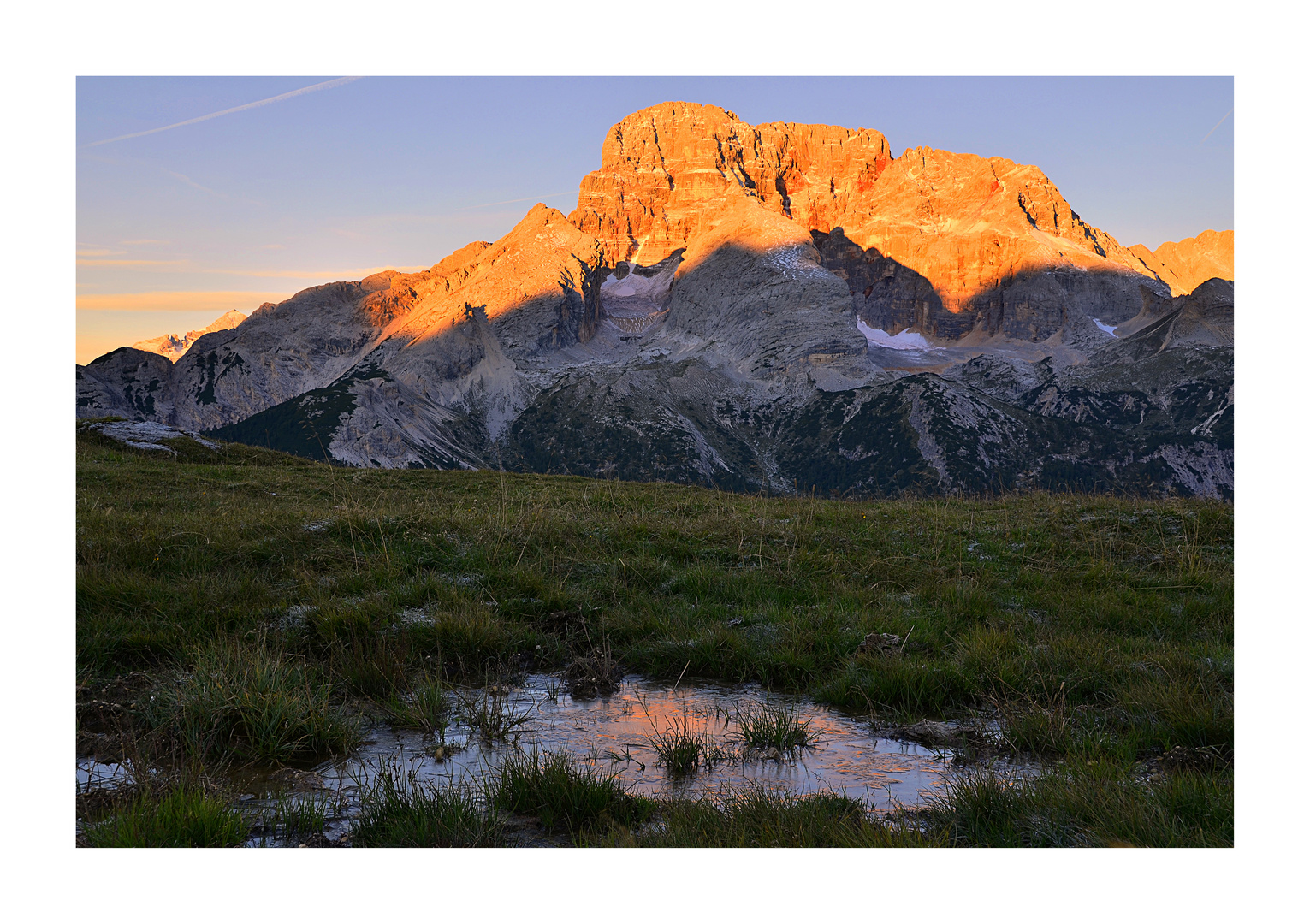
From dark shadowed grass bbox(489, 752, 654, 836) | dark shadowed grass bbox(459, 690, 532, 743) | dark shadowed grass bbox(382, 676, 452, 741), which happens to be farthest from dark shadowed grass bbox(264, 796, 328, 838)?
dark shadowed grass bbox(459, 690, 532, 743)

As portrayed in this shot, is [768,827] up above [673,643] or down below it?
below

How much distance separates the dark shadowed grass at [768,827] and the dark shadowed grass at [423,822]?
3.06 feet

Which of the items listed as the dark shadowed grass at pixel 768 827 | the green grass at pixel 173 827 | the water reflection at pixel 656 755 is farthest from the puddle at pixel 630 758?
the dark shadowed grass at pixel 768 827

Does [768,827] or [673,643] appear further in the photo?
[673,643]

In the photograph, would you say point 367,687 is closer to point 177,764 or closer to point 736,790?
point 177,764

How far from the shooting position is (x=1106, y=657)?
22.9 ft

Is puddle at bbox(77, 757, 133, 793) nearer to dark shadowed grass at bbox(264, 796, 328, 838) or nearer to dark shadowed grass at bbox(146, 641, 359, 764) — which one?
dark shadowed grass at bbox(146, 641, 359, 764)

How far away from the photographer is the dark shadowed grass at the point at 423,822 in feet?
14.1

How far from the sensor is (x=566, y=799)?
459cm

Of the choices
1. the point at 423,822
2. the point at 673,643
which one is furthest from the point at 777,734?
the point at 423,822

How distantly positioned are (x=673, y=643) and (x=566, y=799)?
301 cm

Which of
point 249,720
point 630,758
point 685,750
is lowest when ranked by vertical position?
point 630,758

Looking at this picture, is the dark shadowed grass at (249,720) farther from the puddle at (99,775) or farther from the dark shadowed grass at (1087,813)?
the dark shadowed grass at (1087,813)

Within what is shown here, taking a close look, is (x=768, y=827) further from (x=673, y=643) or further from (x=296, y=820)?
(x=673, y=643)
